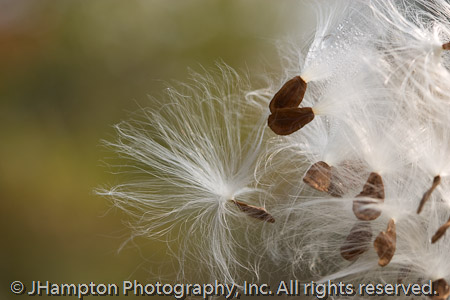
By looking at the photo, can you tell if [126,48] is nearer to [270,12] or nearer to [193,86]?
[270,12]

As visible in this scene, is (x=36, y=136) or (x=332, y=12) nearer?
(x=332, y=12)

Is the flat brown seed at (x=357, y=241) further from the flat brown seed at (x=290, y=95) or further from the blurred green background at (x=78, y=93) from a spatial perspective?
the blurred green background at (x=78, y=93)

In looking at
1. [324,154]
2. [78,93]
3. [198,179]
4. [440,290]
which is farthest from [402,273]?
[78,93]

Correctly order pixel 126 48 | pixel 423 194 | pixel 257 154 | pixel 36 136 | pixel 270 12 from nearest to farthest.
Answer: pixel 423 194
pixel 257 154
pixel 270 12
pixel 36 136
pixel 126 48

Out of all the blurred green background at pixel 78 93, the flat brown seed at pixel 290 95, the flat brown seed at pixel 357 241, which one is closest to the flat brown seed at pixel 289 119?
the flat brown seed at pixel 290 95

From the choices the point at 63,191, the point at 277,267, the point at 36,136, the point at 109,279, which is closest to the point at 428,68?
the point at 277,267

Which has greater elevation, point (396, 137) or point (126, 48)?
point (126, 48)

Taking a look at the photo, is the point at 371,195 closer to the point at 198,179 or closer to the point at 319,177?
the point at 319,177
